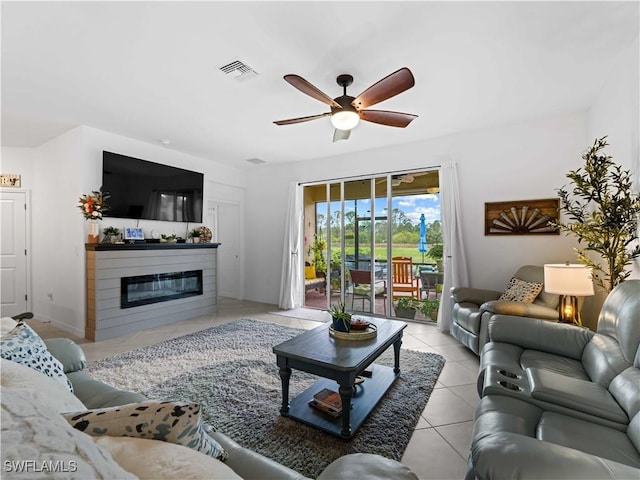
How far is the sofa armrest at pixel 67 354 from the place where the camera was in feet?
5.90

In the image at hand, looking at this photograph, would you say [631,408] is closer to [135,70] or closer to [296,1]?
[296,1]

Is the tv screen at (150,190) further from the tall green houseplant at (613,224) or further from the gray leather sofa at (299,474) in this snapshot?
the tall green houseplant at (613,224)

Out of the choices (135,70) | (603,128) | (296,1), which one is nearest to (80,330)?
(135,70)

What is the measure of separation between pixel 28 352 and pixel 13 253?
5050 millimetres

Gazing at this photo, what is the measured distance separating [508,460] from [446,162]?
13.4 ft

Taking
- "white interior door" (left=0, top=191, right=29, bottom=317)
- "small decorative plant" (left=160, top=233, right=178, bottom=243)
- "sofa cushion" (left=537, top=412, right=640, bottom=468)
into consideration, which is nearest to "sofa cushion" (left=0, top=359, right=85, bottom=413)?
"sofa cushion" (left=537, top=412, right=640, bottom=468)

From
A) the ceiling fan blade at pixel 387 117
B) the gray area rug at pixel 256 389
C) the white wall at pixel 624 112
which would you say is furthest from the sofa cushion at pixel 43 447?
the white wall at pixel 624 112

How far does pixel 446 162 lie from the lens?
441 centimetres

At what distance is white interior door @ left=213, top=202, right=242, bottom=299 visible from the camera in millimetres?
6520

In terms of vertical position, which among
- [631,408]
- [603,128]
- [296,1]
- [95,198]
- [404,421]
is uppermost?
[296,1]

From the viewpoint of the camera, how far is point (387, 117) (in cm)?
286

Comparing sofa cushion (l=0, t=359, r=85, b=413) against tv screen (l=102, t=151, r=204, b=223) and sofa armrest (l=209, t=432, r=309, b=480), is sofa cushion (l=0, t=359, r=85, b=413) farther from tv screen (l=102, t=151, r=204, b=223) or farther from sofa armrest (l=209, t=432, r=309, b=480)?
tv screen (l=102, t=151, r=204, b=223)

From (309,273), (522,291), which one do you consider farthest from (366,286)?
(522,291)

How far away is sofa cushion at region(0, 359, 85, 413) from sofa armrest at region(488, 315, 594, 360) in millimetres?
2607
